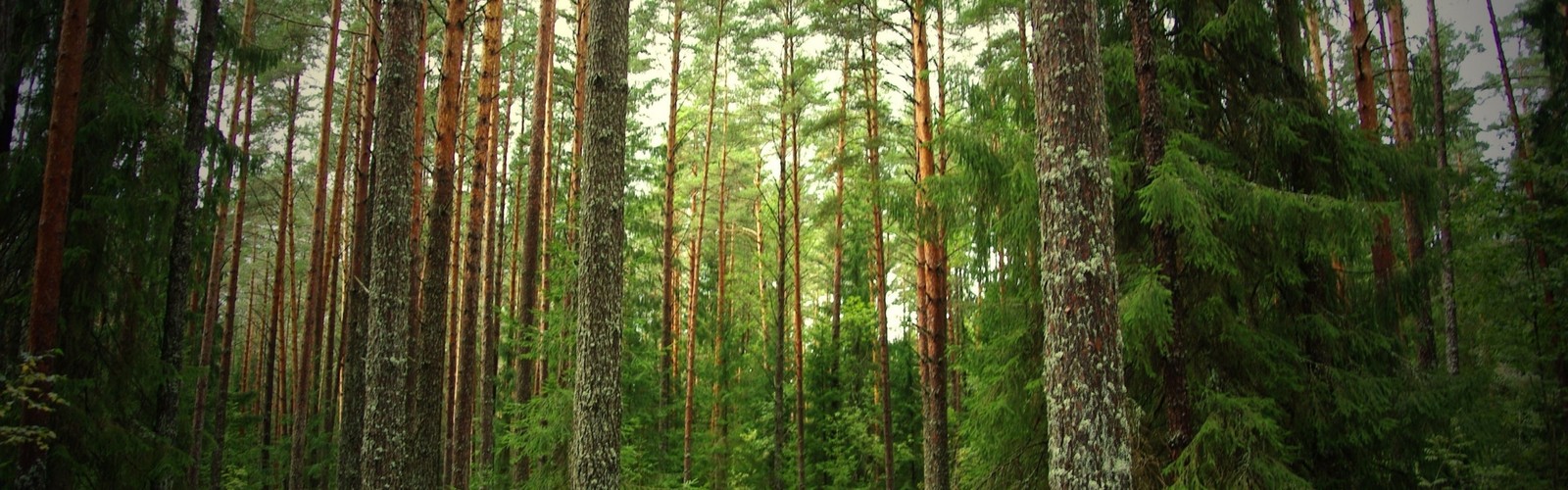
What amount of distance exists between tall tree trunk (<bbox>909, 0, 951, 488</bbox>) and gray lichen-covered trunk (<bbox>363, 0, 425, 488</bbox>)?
610cm

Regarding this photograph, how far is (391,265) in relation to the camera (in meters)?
7.75

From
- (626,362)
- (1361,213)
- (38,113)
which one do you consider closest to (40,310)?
(38,113)

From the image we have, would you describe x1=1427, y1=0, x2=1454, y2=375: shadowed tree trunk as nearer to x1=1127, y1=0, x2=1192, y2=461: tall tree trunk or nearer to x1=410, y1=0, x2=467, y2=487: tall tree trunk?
x1=1127, y1=0, x2=1192, y2=461: tall tree trunk

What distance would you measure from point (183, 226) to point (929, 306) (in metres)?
9.78

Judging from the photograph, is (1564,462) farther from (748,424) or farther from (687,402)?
(748,424)

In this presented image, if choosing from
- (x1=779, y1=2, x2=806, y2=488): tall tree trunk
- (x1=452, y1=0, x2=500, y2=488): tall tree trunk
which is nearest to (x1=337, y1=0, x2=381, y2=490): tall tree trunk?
(x1=452, y1=0, x2=500, y2=488): tall tree trunk

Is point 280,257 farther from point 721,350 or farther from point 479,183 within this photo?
point 479,183

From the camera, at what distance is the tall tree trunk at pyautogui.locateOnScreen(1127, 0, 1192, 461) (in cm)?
667


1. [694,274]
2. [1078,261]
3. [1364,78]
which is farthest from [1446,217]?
[694,274]

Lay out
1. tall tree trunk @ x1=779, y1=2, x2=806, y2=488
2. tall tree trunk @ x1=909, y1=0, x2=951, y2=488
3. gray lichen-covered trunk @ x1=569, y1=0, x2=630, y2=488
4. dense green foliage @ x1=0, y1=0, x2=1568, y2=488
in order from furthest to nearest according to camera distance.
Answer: tall tree trunk @ x1=779, y1=2, x2=806, y2=488 < tall tree trunk @ x1=909, y1=0, x2=951, y2=488 < gray lichen-covered trunk @ x1=569, y1=0, x2=630, y2=488 < dense green foliage @ x1=0, y1=0, x2=1568, y2=488

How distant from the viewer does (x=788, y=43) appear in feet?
61.2

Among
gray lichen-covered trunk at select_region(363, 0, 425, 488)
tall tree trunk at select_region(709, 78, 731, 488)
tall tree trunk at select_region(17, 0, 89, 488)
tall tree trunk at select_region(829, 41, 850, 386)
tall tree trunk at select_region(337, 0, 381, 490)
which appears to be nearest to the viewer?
tall tree trunk at select_region(17, 0, 89, 488)

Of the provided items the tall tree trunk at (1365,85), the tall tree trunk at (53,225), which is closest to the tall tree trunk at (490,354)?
the tall tree trunk at (53,225)

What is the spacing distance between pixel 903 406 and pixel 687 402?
7415 mm
